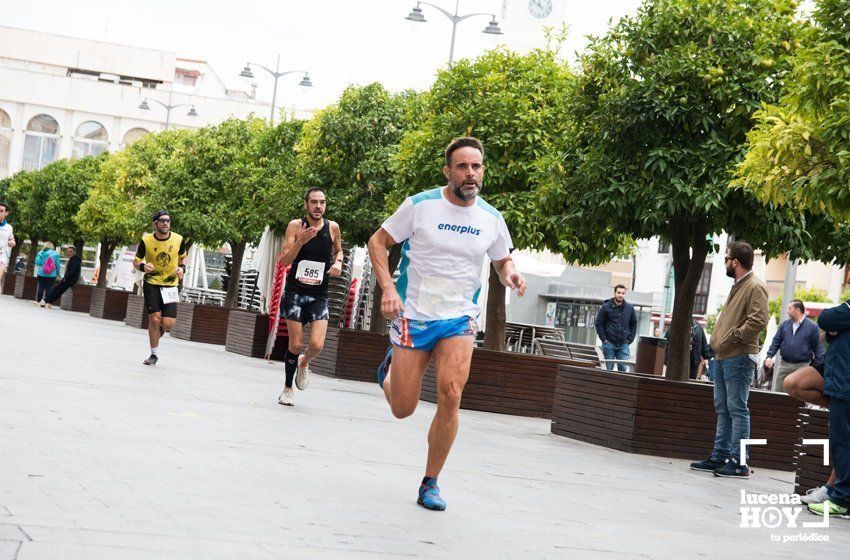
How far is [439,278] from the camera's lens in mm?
6930

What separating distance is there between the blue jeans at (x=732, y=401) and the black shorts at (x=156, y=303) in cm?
724

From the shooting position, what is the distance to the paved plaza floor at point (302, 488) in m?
5.07

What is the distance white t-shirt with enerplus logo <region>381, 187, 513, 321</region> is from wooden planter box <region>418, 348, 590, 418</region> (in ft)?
29.9

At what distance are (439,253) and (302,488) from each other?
1508 millimetres

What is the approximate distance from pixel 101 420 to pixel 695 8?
756 cm

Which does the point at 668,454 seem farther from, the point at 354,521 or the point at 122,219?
the point at 122,219

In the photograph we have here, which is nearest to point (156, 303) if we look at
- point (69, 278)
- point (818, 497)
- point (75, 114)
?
point (818, 497)

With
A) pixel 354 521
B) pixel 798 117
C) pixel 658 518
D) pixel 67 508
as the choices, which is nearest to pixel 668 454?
pixel 798 117

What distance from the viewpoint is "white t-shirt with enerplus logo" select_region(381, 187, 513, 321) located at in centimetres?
692

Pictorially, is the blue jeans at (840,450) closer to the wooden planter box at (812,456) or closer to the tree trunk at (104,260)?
the wooden planter box at (812,456)

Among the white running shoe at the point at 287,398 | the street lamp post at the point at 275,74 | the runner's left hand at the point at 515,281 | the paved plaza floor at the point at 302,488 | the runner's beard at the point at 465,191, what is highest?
the street lamp post at the point at 275,74

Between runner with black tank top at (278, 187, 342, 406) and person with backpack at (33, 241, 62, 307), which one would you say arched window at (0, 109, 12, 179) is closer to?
person with backpack at (33, 241, 62, 307)

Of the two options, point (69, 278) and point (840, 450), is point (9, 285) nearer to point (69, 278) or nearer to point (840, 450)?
point (69, 278)

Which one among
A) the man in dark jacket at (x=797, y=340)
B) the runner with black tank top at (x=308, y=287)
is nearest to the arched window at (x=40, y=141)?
the man in dark jacket at (x=797, y=340)
